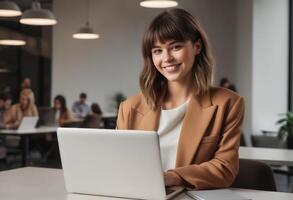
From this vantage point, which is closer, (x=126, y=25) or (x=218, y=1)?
(x=218, y=1)

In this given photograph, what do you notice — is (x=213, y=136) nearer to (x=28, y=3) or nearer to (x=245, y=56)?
(x=245, y=56)

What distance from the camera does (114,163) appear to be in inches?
56.2

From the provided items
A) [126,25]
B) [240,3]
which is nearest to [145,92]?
[240,3]

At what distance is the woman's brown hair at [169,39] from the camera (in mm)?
1688

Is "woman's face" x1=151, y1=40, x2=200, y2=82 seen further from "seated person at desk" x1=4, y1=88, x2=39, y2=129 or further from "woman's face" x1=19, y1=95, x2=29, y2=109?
"woman's face" x1=19, y1=95, x2=29, y2=109

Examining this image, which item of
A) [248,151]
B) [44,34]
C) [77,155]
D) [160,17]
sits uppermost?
[44,34]

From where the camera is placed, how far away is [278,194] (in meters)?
1.55

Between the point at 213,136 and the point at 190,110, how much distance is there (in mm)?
130

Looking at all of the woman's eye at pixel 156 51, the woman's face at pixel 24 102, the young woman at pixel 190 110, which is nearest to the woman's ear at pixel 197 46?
the young woman at pixel 190 110

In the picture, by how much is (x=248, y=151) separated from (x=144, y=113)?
167 centimetres

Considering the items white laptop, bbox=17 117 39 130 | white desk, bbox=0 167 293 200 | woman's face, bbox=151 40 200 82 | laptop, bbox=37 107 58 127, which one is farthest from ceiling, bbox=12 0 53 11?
woman's face, bbox=151 40 200 82

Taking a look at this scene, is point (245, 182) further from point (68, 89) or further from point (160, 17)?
point (68, 89)

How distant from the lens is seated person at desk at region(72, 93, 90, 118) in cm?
1013

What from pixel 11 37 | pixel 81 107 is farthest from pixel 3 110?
pixel 11 37
